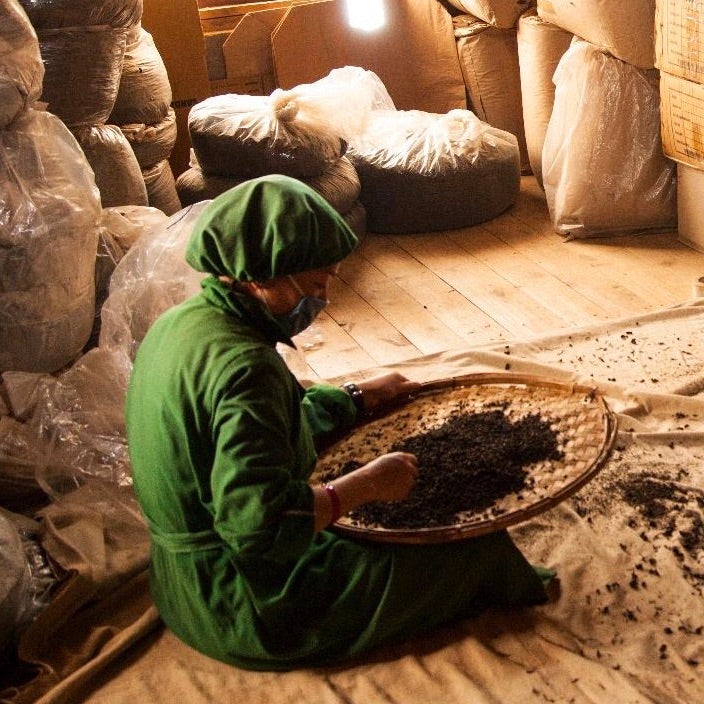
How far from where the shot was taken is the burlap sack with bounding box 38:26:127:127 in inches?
116

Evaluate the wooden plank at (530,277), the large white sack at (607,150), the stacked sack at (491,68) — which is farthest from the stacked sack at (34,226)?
the stacked sack at (491,68)

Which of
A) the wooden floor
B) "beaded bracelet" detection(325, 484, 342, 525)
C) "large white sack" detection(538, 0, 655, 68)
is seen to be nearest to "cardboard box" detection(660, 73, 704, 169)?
"large white sack" detection(538, 0, 655, 68)

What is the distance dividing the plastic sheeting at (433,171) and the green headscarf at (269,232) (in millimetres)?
2388

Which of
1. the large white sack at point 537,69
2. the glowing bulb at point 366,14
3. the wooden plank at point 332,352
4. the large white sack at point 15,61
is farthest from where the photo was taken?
the glowing bulb at point 366,14

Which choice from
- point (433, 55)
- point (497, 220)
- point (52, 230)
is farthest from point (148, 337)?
point (433, 55)

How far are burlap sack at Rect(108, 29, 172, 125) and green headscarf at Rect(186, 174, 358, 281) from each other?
6.89 feet

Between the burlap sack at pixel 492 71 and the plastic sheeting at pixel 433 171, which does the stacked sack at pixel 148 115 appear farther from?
the burlap sack at pixel 492 71

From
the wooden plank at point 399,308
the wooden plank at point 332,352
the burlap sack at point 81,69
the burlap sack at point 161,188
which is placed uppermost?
the burlap sack at point 81,69

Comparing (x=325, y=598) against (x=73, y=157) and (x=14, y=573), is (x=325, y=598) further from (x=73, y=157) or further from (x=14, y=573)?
(x=73, y=157)

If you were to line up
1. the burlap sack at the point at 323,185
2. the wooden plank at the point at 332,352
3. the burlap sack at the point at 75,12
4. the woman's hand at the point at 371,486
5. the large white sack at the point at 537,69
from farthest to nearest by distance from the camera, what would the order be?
the large white sack at the point at 537,69 → the burlap sack at the point at 323,185 → the wooden plank at the point at 332,352 → the burlap sack at the point at 75,12 → the woman's hand at the point at 371,486

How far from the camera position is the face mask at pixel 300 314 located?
65.3 inches

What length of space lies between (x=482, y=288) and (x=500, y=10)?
147 centimetres

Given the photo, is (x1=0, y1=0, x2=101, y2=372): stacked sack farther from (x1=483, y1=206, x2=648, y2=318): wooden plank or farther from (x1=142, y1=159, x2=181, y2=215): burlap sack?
(x1=483, y1=206, x2=648, y2=318): wooden plank

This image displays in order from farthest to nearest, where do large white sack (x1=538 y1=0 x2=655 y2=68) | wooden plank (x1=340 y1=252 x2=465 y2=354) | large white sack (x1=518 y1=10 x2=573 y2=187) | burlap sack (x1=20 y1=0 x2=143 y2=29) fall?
large white sack (x1=518 y1=10 x2=573 y2=187)
large white sack (x1=538 y1=0 x2=655 y2=68)
wooden plank (x1=340 y1=252 x2=465 y2=354)
burlap sack (x1=20 y1=0 x2=143 y2=29)
